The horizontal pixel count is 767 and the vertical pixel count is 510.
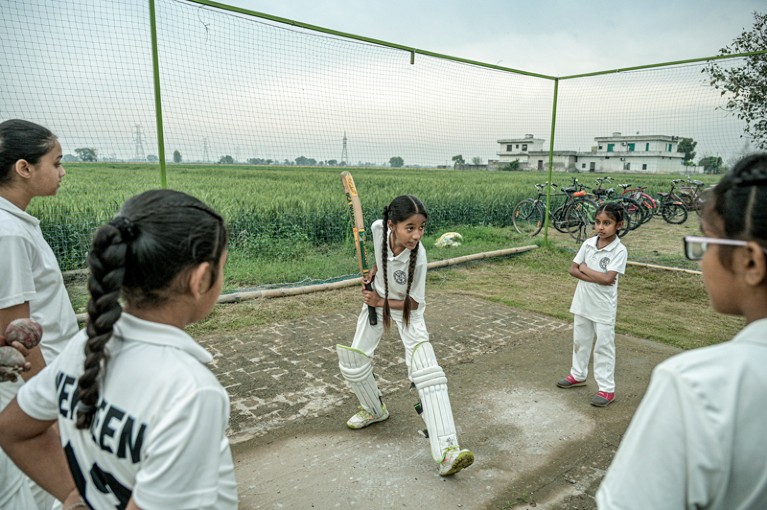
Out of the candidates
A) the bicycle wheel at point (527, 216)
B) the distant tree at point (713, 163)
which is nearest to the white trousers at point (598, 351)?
the distant tree at point (713, 163)

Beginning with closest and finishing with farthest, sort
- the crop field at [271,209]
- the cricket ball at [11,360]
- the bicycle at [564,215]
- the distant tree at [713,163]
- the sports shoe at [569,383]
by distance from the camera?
the cricket ball at [11,360]
the sports shoe at [569,383]
the crop field at [271,209]
the distant tree at [713,163]
the bicycle at [564,215]

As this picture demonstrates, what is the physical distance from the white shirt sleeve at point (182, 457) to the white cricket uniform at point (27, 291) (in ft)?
3.21

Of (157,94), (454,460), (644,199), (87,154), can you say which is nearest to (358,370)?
(454,460)

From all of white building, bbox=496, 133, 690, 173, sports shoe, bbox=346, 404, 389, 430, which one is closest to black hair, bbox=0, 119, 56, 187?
sports shoe, bbox=346, 404, 389, 430

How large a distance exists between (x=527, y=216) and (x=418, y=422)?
29.7ft

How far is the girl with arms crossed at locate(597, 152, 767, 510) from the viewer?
2.71ft

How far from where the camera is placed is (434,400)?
281cm

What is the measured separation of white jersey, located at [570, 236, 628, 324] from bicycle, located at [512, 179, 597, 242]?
7079 mm

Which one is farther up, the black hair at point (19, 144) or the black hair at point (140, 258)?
the black hair at point (19, 144)

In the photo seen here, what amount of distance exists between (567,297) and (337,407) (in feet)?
13.9

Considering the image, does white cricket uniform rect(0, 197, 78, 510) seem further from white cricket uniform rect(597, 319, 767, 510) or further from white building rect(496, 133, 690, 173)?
white building rect(496, 133, 690, 173)

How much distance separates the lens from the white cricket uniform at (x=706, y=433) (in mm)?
825

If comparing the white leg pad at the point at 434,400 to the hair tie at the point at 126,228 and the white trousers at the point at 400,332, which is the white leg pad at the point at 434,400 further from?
the hair tie at the point at 126,228

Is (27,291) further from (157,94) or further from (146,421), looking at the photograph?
(157,94)
